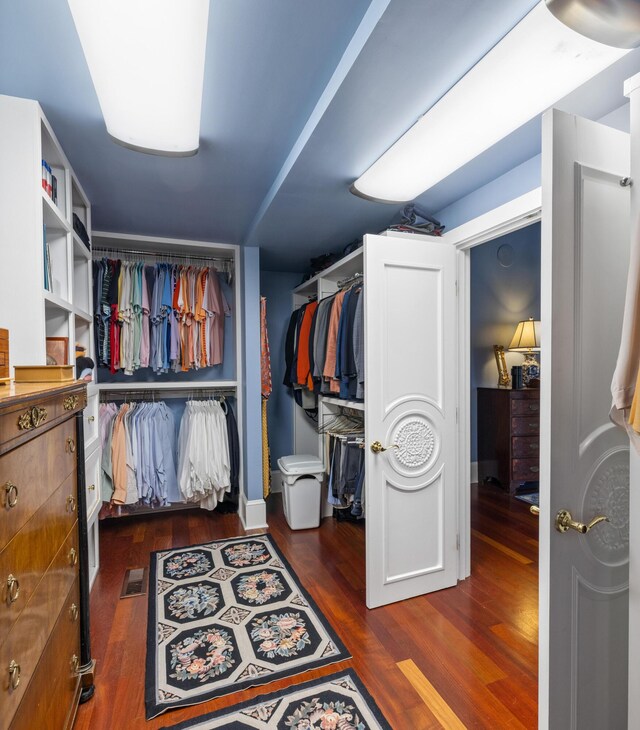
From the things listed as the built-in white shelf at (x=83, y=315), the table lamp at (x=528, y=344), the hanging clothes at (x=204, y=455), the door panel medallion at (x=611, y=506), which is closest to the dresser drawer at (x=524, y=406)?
the table lamp at (x=528, y=344)

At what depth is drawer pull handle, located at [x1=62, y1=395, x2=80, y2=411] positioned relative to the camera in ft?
4.25

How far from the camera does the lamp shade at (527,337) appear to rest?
424 centimetres

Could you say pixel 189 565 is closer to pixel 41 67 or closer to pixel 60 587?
pixel 60 587

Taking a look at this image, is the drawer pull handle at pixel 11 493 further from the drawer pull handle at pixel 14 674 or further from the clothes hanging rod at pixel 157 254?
the clothes hanging rod at pixel 157 254

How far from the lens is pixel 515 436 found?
13.0 feet

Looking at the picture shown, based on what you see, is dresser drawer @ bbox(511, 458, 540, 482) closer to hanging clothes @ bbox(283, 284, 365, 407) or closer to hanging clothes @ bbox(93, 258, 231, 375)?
hanging clothes @ bbox(283, 284, 365, 407)

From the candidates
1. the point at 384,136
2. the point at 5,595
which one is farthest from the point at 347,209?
the point at 5,595

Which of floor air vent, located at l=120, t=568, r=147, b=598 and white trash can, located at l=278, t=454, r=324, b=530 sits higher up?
white trash can, located at l=278, t=454, r=324, b=530

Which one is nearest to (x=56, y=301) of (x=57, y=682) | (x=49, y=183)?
(x=49, y=183)

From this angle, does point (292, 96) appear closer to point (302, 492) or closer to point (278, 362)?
point (302, 492)

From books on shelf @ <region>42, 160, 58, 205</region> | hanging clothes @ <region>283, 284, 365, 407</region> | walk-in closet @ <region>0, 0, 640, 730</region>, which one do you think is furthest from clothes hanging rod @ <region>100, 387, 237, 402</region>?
books on shelf @ <region>42, 160, 58, 205</region>

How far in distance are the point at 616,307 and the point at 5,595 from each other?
5.38 feet

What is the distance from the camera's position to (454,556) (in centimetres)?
240

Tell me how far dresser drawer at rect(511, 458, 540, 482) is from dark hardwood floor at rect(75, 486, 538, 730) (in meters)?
0.84
